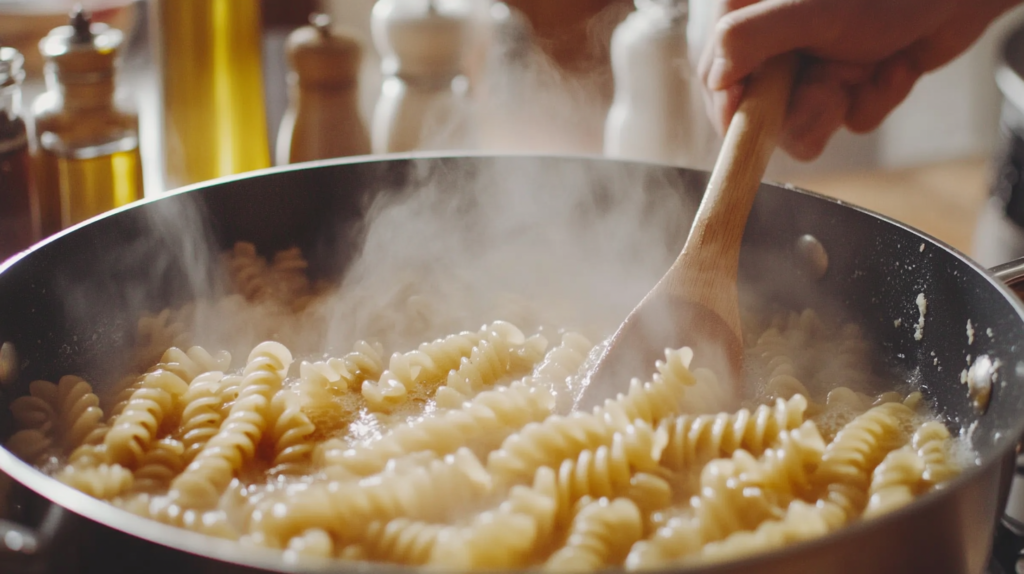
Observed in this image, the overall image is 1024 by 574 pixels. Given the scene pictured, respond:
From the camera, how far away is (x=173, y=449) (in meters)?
1.29

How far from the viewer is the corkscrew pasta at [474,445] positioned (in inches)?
41.9

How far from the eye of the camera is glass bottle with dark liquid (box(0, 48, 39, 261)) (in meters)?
1.66

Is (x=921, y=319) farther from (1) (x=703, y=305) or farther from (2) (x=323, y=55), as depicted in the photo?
(2) (x=323, y=55)

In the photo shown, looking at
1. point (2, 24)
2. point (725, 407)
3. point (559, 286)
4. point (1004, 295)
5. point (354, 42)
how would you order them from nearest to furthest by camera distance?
1. point (1004, 295)
2. point (725, 407)
3. point (559, 286)
4. point (354, 42)
5. point (2, 24)

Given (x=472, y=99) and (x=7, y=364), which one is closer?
(x=7, y=364)

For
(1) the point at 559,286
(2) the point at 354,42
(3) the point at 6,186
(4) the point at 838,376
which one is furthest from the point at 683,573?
(2) the point at 354,42

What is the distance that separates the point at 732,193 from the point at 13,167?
4.28 ft

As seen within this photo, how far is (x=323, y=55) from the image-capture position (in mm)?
2123

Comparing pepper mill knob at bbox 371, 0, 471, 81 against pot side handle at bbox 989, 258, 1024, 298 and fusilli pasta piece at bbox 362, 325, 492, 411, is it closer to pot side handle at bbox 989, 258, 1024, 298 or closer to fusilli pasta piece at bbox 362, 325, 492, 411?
fusilli pasta piece at bbox 362, 325, 492, 411

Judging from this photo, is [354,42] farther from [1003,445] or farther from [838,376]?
[1003,445]

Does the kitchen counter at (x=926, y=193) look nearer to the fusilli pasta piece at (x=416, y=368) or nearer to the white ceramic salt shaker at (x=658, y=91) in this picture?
the white ceramic salt shaker at (x=658, y=91)

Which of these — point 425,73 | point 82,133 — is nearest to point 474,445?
point 82,133

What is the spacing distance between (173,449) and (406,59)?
1308 millimetres

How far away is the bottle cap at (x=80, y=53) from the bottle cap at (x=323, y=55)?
434mm
